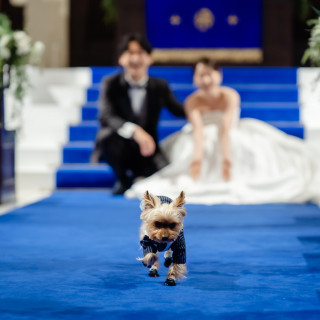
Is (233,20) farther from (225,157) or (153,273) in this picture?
(153,273)

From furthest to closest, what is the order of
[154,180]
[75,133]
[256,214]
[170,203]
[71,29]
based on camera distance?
[71,29], [75,133], [154,180], [256,214], [170,203]

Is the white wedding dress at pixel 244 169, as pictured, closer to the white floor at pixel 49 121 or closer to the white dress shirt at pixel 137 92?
Answer: the white dress shirt at pixel 137 92

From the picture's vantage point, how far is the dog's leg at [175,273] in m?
2.67

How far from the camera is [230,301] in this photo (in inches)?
96.0

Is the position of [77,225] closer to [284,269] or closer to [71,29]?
[284,269]

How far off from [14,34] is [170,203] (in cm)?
348

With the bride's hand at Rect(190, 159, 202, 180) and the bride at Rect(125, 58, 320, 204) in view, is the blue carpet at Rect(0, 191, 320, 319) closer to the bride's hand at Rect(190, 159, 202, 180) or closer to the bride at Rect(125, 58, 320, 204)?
the bride at Rect(125, 58, 320, 204)

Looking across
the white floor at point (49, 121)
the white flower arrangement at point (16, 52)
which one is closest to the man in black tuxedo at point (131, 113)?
the white floor at point (49, 121)

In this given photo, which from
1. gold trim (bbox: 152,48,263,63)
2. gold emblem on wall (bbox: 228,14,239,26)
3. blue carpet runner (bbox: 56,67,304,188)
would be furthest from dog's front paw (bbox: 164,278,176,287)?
gold emblem on wall (bbox: 228,14,239,26)

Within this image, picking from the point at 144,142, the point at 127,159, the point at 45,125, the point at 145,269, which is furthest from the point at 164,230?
the point at 45,125


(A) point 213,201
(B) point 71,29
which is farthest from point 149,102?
(B) point 71,29

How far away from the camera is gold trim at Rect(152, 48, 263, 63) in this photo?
383 inches

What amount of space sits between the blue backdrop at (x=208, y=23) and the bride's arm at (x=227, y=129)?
3440 millimetres

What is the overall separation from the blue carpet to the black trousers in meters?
1.21
